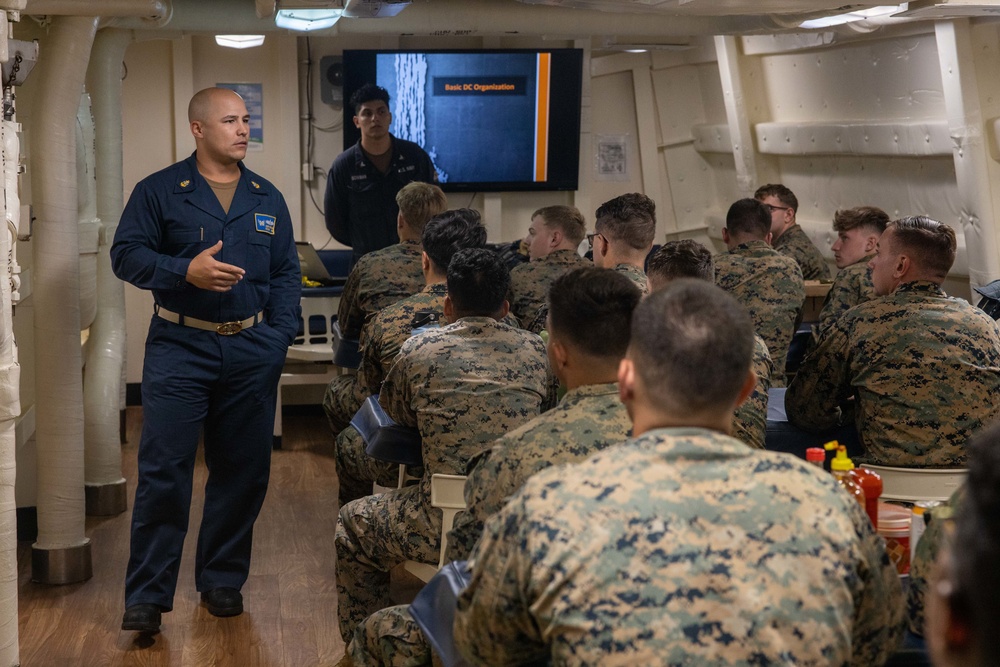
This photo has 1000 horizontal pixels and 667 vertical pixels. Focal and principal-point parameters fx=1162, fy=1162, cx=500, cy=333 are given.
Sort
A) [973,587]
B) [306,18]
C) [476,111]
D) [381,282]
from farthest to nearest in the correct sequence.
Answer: [476,111] → [306,18] → [381,282] → [973,587]

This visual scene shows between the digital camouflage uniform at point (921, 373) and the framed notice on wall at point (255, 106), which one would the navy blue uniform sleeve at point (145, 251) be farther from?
the framed notice on wall at point (255, 106)

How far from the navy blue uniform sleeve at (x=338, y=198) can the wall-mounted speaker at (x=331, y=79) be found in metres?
1.02

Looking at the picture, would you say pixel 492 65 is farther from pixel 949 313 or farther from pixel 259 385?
pixel 949 313

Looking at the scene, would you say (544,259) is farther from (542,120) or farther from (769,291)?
(542,120)

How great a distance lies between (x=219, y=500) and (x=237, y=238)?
89 cm

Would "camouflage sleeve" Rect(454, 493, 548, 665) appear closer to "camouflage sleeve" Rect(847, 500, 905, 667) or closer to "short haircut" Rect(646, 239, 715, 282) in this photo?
"camouflage sleeve" Rect(847, 500, 905, 667)

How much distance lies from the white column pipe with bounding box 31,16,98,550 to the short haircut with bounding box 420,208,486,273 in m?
1.27

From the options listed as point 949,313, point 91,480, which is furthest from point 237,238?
point 949,313

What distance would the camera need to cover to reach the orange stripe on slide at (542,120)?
736 cm

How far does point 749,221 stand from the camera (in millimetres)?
5227

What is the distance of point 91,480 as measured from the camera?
16.6ft

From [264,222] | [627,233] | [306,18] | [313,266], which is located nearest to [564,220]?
[627,233]

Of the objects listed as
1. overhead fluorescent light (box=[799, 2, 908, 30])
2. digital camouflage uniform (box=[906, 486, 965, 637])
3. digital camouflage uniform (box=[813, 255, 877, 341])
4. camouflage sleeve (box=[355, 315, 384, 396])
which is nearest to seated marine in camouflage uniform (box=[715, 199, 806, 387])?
digital camouflage uniform (box=[813, 255, 877, 341])

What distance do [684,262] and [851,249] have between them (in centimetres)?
238
